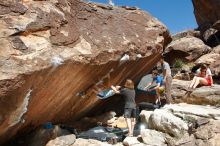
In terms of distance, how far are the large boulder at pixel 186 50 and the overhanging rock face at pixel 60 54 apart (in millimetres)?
11634

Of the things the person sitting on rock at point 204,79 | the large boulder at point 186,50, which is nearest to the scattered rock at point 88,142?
the person sitting on rock at point 204,79

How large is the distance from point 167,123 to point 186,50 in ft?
48.1

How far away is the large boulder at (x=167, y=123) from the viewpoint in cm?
863

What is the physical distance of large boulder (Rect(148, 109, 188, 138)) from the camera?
8627 mm

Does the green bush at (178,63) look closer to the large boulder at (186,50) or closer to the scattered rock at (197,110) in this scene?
the large boulder at (186,50)

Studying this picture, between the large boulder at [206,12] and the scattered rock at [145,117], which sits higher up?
the large boulder at [206,12]

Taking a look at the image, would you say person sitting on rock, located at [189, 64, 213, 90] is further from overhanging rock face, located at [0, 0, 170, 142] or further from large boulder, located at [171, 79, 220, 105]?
overhanging rock face, located at [0, 0, 170, 142]

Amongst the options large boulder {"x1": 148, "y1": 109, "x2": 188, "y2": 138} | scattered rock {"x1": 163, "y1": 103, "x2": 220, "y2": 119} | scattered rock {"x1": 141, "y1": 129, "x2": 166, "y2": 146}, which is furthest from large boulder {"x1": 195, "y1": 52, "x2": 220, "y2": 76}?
scattered rock {"x1": 141, "y1": 129, "x2": 166, "y2": 146}

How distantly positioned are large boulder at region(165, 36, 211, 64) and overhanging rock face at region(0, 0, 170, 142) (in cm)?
1163

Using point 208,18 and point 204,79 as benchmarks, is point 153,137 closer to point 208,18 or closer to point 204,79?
point 204,79

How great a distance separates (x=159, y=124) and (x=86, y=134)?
209 centimetres

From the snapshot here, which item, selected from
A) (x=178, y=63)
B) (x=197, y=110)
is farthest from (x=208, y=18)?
(x=197, y=110)

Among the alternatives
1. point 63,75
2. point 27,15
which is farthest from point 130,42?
point 27,15

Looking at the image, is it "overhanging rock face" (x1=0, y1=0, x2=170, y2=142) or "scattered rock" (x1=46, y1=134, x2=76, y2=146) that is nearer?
"overhanging rock face" (x1=0, y1=0, x2=170, y2=142)
